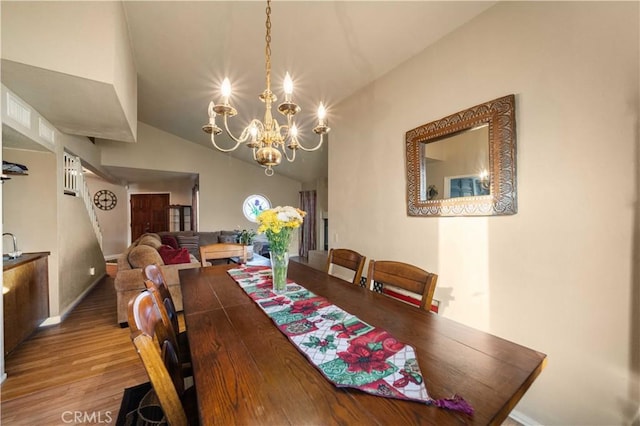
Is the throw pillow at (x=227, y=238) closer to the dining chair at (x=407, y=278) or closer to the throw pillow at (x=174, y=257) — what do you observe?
the throw pillow at (x=174, y=257)

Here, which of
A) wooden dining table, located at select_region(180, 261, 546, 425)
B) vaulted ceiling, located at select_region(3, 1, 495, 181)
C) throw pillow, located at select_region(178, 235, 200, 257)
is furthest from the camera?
throw pillow, located at select_region(178, 235, 200, 257)

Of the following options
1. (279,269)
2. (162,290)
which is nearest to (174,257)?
(162,290)

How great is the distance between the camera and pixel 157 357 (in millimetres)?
638

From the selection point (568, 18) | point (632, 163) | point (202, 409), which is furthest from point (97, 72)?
point (632, 163)

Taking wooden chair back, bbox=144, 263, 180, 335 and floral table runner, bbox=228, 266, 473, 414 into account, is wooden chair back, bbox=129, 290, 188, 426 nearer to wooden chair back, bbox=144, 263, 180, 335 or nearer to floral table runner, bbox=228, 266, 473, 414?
floral table runner, bbox=228, 266, 473, 414

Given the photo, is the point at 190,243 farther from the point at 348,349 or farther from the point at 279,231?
the point at 348,349

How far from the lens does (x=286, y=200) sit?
24.0 ft

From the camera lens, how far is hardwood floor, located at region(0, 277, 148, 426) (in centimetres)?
154

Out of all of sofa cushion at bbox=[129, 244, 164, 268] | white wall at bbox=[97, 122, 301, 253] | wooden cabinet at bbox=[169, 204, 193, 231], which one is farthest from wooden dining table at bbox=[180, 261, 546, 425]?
wooden cabinet at bbox=[169, 204, 193, 231]

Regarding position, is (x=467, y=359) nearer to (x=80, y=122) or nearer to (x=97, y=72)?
(x=97, y=72)

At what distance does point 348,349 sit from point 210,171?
251 inches

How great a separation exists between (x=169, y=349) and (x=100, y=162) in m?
5.79

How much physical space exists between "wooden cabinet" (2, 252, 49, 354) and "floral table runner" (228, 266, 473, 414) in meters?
2.37

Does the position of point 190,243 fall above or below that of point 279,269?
below
